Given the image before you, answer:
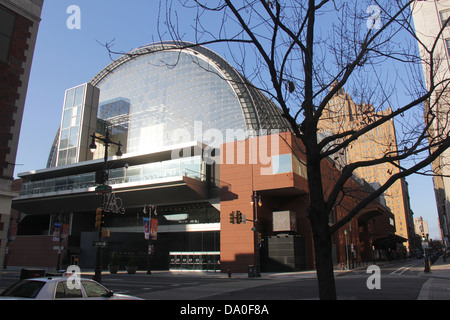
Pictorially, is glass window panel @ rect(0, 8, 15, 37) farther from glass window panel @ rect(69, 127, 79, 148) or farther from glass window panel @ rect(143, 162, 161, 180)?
glass window panel @ rect(69, 127, 79, 148)

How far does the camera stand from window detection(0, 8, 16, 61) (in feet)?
49.7

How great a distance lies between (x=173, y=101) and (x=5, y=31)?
3041 inches

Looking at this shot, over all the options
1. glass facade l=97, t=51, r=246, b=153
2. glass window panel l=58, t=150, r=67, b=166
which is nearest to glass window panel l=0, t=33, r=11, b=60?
glass window panel l=58, t=150, r=67, b=166

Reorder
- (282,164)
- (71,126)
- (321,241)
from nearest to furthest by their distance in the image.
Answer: (321,241)
(282,164)
(71,126)

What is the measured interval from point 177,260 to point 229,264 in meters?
10.5

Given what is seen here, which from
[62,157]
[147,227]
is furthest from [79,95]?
[147,227]

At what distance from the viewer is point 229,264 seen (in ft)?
138

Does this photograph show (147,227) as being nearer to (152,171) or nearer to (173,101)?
(152,171)

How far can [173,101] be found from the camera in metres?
91.8

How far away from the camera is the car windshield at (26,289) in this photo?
808 cm

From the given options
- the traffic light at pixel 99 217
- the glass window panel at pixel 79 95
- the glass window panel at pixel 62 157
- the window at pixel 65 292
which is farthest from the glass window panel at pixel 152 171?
the window at pixel 65 292

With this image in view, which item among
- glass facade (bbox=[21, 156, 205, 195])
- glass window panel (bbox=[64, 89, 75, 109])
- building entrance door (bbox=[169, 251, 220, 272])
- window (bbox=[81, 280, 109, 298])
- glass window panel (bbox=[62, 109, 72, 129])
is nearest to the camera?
window (bbox=[81, 280, 109, 298])

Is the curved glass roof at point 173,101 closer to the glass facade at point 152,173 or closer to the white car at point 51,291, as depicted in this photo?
the glass facade at point 152,173

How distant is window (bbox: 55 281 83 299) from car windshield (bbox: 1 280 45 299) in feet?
1.33
